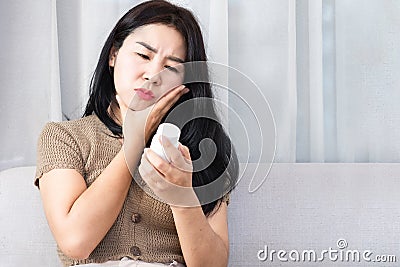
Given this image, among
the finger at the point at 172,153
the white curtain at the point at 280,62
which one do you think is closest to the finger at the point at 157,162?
the finger at the point at 172,153

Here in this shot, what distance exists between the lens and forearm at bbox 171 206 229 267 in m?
0.98

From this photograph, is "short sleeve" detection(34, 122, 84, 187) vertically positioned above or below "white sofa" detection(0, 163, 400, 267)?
above

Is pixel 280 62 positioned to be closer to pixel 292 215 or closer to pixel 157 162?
pixel 292 215

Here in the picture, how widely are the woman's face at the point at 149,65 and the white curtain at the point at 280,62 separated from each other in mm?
417

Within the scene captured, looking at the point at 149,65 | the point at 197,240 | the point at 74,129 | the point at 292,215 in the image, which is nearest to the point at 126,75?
the point at 149,65

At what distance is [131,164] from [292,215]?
41 cm

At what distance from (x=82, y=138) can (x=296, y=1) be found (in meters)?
0.63

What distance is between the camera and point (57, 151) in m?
1.07

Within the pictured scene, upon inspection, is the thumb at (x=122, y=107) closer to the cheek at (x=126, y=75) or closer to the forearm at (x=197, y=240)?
the cheek at (x=126, y=75)

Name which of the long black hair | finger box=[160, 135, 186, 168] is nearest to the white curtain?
the long black hair

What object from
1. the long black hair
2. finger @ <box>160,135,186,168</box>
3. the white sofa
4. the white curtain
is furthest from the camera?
the white curtain

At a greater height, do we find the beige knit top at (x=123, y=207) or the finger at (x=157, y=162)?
the finger at (x=157, y=162)

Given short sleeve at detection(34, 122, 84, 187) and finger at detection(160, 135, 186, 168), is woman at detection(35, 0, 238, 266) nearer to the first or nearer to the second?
short sleeve at detection(34, 122, 84, 187)

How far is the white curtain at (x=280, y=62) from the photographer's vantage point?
4.88ft
